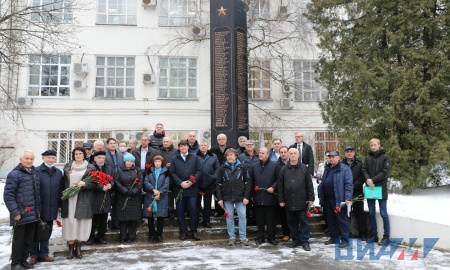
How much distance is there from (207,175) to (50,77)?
13381mm

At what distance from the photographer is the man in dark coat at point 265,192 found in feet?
23.8

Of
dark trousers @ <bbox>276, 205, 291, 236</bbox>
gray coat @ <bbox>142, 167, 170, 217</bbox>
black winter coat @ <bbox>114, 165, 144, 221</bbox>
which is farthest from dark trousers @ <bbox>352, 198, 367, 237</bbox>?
black winter coat @ <bbox>114, 165, 144, 221</bbox>

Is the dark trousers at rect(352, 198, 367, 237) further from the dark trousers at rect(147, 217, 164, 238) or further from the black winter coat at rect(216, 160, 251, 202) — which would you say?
the dark trousers at rect(147, 217, 164, 238)

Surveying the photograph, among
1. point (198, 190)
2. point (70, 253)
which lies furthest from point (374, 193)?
point (70, 253)

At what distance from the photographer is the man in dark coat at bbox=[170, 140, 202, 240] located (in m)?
7.39

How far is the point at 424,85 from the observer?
31.0ft

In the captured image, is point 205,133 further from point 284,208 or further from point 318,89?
point 284,208

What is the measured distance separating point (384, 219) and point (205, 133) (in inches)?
461

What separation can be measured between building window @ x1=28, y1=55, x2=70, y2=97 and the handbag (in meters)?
13.2

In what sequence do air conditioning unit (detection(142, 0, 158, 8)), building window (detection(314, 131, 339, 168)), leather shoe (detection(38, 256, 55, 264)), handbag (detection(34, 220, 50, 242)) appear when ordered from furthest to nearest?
building window (detection(314, 131, 339, 168)), air conditioning unit (detection(142, 0, 158, 8)), leather shoe (detection(38, 256, 55, 264)), handbag (detection(34, 220, 50, 242))

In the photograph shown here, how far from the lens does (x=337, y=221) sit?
286 inches

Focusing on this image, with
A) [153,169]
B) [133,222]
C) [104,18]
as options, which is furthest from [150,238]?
[104,18]

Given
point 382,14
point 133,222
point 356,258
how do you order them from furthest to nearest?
point 382,14, point 133,222, point 356,258


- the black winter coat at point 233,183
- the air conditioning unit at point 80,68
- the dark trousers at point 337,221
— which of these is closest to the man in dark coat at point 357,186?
the dark trousers at point 337,221
